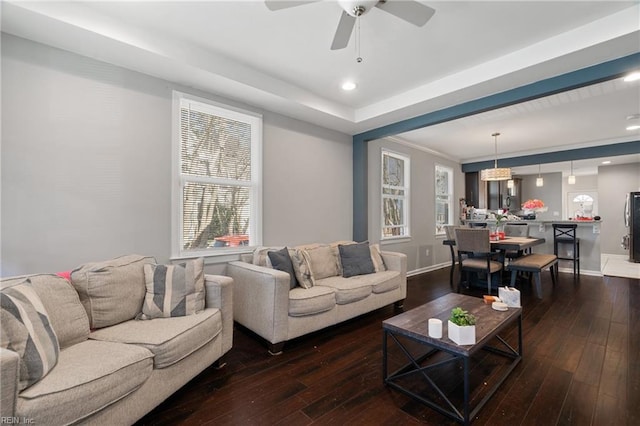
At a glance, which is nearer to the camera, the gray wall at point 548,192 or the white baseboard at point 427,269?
the white baseboard at point 427,269

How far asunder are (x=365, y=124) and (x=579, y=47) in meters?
2.35

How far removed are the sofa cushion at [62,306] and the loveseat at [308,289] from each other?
4.02ft

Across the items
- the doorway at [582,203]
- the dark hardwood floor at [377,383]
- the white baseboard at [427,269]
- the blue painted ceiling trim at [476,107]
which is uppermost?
the blue painted ceiling trim at [476,107]

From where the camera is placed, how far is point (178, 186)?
9.53ft

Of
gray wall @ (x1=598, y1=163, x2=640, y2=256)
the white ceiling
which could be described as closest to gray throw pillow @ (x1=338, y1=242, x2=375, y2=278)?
the white ceiling

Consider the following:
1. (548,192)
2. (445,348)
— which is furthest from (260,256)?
(548,192)

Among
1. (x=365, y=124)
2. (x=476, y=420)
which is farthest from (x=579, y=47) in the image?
(x=476, y=420)

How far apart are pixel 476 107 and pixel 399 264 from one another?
6.82ft

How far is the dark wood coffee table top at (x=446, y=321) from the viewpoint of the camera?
1749 mm

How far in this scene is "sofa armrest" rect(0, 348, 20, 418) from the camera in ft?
3.55

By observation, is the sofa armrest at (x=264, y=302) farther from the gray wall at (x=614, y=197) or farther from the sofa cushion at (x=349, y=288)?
the gray wall at (x=614, y=197)

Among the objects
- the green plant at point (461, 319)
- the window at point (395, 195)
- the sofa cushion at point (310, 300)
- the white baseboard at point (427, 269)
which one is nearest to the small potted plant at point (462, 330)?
the green plant at point (461, 319)

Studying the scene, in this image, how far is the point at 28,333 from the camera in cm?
138

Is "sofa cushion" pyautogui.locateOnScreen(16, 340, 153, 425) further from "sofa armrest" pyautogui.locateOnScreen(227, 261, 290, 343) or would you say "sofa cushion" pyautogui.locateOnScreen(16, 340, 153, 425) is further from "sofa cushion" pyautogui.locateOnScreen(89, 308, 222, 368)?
"sofa armrest" pyautogui.locateOnScreen(227, 261, 290, 343)
